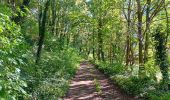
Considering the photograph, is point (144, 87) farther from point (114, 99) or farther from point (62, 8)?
point (62, 8)

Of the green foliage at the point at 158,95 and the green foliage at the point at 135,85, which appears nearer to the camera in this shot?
the green foliage at the point at 158,95

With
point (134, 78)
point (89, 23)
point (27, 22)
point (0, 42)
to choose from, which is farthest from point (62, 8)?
point (0, 42)

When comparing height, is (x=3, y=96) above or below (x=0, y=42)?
below

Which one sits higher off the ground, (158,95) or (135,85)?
(135,85)

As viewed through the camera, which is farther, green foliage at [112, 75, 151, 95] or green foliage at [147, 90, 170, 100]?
green foliage at [112, 75, 151, 95]

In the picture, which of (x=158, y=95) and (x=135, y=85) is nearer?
(x=158, y=95)

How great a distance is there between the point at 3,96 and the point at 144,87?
11.7 m

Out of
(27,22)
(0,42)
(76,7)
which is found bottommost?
Answer: (0,42)

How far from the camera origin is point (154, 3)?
20250 mm

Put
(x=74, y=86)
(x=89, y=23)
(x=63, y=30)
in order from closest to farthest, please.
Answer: (x=74, y=86), (x=89, y=23), (x=63, y=30)

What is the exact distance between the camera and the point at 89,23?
126 feet

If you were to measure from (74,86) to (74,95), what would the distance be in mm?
3058

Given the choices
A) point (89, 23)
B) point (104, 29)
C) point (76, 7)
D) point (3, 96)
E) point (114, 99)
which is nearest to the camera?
point (3, 96)

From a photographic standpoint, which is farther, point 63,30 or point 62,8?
point 63,30
